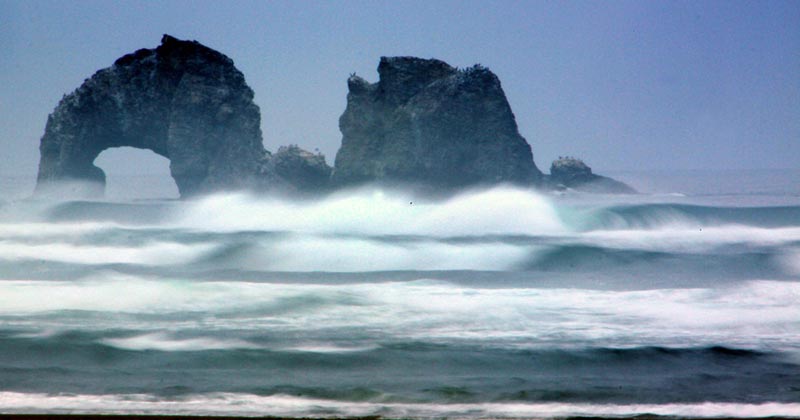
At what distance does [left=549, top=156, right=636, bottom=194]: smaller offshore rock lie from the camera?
7112cm

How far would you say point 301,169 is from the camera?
56406 millimetres

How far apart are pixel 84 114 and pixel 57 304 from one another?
54255 millimetres

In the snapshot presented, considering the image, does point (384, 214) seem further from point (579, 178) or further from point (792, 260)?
point (579, 178)

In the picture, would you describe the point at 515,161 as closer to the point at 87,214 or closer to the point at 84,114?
the point at 87,214

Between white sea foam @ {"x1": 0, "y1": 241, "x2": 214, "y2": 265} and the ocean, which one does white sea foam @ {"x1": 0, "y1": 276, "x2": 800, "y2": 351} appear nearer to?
the ocean

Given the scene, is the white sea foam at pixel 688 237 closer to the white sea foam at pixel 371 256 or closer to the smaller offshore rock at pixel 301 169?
the white sea foam at pixel 371 256

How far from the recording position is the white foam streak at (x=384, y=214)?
33719mm

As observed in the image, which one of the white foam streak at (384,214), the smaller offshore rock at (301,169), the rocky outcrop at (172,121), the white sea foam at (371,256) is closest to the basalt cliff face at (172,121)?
the rocky outcrop at (172,121)

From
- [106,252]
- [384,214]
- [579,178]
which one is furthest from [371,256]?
[579,178]

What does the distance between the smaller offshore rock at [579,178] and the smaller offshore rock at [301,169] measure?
22.7 meters

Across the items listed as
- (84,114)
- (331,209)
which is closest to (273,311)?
(331,209)

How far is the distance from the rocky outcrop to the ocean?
3677 centimetres

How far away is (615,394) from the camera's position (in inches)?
261

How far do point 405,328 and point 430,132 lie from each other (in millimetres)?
46574
